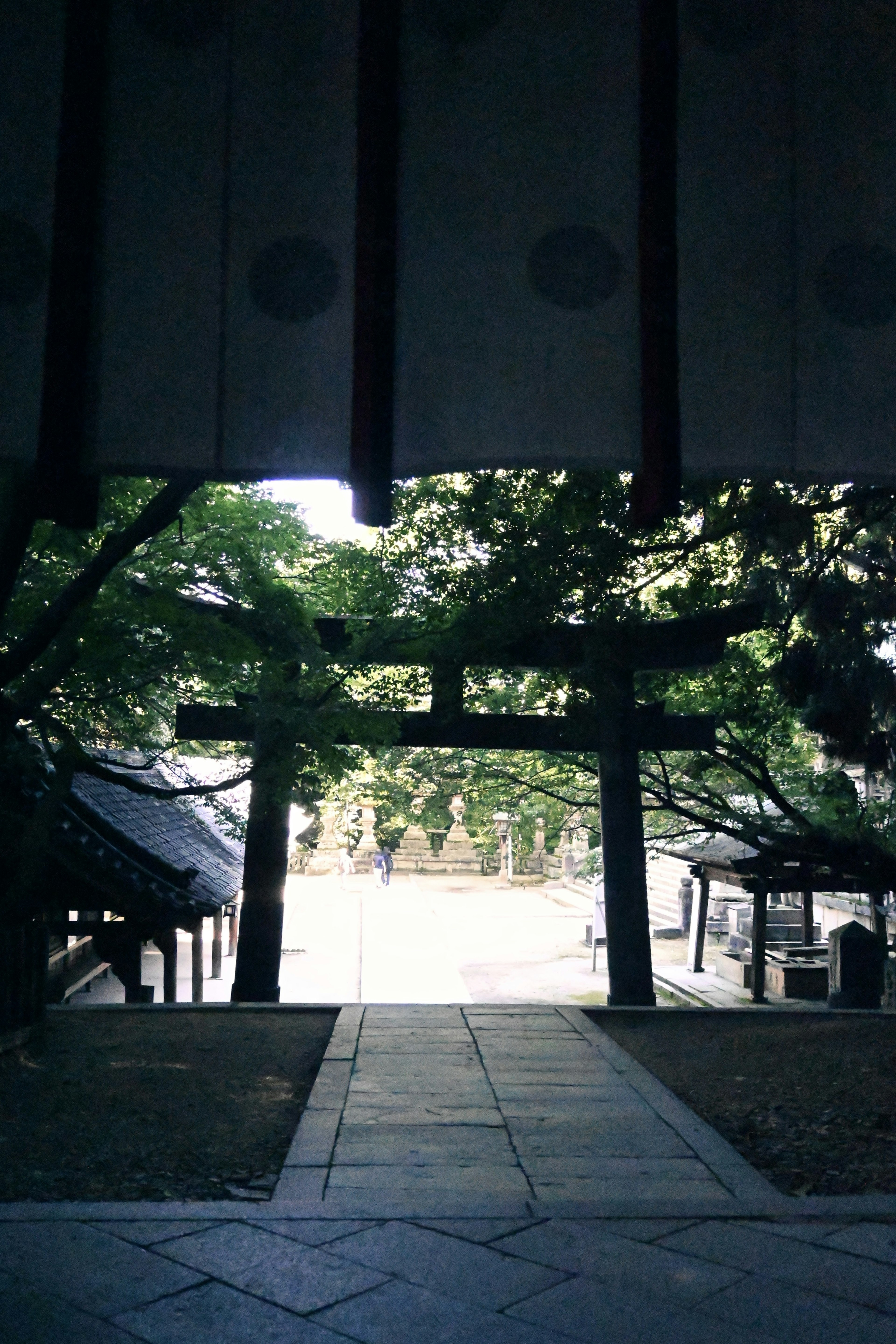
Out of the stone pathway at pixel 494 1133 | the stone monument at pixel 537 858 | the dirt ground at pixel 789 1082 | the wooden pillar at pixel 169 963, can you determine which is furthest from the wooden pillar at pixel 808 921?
the stone monument at pixel 537 858

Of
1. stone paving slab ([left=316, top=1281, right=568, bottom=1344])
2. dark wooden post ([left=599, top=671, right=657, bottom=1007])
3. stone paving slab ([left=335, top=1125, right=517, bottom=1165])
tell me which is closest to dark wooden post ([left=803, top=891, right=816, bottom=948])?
dark wooden post ([left=599, top=671, right=657, bottom=1007])

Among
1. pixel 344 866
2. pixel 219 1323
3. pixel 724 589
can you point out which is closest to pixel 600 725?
pixel 724 589

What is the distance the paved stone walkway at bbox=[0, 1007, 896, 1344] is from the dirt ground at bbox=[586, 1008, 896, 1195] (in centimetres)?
40

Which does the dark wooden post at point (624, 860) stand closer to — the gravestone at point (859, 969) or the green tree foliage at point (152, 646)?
the green tree foliage at point (152, 646)

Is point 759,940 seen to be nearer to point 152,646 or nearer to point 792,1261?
point 152,646

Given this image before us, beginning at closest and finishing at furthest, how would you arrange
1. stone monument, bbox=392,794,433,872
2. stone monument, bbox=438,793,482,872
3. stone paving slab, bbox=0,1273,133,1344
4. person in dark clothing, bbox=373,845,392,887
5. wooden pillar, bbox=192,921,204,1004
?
stone paving slab, bbox=0,1273,133,1344
wooden pillar, bbox=192,921,204,1004
person in dark clothing, bbox=373,845,392,887
stone monument, bbox=438,793,482,872
stone monument, bbox=392,794,433,872

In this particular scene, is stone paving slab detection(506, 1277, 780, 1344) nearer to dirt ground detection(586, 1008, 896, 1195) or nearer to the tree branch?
dirt ground detection(586, 1008, 896, 1195)

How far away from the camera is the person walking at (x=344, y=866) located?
3603 cm

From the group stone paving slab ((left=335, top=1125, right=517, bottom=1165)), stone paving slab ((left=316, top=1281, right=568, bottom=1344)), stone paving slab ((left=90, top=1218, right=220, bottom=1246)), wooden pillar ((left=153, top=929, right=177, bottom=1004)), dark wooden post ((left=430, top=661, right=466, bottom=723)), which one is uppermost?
dark wooden post ((left=430, top=661, right=466, bottom=723))

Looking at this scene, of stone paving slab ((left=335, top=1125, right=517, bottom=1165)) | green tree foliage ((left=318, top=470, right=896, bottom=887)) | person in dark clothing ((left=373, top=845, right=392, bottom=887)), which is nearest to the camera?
stone paving slab ((left=335, top=1125, right=517, bottom=1165))

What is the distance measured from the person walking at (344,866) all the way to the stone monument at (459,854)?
3.60 meters

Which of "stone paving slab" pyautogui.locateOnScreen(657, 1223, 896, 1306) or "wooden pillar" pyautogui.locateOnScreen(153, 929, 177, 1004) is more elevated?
"stone paving slab" pyautogui.locateOnScreen(657, 1223, 896, 1306)

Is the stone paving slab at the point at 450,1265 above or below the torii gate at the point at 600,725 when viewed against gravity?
below

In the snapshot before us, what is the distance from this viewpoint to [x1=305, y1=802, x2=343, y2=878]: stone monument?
123ft
